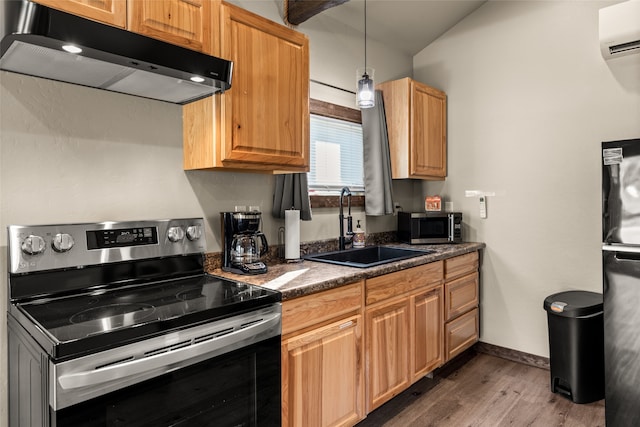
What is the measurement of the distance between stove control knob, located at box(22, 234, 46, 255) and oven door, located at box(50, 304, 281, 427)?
0.64 m

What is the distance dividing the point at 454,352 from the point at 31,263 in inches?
107

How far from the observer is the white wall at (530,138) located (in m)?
2.83

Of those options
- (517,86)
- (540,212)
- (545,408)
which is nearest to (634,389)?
(545,408)

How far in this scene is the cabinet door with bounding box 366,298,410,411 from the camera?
219cm

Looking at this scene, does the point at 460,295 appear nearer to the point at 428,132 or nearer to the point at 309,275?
the point at 428,132

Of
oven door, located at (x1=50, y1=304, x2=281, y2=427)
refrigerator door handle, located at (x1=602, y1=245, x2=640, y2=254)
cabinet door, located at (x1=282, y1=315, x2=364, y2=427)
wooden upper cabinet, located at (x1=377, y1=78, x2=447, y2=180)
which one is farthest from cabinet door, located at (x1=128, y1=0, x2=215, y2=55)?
refrigerator door handle, located at (x1=602, y1=245, x2=640, y2=254)

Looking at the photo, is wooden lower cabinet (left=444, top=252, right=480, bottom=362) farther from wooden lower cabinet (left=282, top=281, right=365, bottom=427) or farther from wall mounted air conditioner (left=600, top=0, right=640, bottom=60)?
wall mounted air conditioner (left=600, top=0, right=640, bottom=60)

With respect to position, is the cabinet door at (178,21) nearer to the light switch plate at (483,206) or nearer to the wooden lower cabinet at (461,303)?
the wooden lower cabinet at (461,303)

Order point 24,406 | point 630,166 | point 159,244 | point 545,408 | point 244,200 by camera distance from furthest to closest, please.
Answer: point 545,408 → point 244,200 → point 630,166 → point 159,244 → point 24,406

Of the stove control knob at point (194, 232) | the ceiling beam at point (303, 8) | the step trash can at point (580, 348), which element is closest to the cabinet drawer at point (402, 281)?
the step trash can at point (580, 348)

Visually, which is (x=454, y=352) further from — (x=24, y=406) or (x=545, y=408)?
(x=24, y=406)

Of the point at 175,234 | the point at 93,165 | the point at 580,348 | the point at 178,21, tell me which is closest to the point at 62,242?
the point at 93,165

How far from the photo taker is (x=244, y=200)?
2.33 meters

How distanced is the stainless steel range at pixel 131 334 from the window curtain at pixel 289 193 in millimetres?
672
